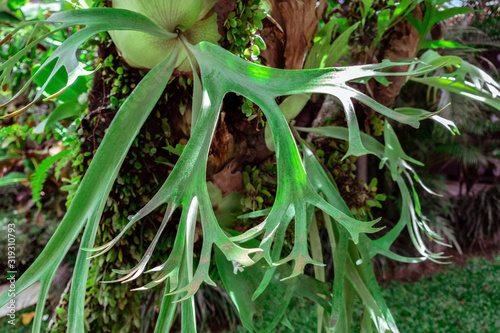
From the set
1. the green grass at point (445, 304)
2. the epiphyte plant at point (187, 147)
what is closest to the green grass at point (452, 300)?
the green grass at point (445, 304)

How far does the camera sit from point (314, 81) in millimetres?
482

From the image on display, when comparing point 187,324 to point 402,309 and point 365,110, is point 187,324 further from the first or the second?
point 402,309

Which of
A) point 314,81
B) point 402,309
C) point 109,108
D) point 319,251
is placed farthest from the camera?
point 402,309

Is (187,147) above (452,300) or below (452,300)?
above

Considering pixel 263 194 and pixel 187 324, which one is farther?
pixel 263 194

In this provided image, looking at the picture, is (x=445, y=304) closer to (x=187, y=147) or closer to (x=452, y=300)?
(x=452, y=300)

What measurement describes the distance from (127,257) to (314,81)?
52 centimetres

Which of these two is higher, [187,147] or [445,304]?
[187,147]

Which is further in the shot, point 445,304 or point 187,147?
point 445,304

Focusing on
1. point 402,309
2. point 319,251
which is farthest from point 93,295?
point 402,309

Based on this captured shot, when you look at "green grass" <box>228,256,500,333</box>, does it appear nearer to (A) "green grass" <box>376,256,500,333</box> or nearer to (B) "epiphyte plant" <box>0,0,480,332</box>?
(A) "green grass" <box>376,256,500,333</box>

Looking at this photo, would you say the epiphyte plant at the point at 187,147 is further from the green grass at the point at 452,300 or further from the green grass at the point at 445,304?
the green grass at the point at 452,300

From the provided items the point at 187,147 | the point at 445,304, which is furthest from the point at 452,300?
the point at 187,147

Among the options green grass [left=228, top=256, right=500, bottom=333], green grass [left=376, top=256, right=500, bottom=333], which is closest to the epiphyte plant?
green grass [left=228, top=256, right=500, bottom=333]
